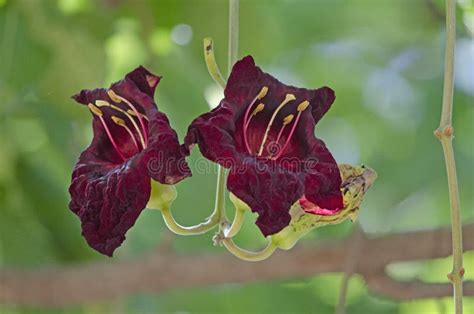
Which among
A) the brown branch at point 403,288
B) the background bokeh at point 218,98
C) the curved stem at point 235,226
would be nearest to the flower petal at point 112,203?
the curved stem at point 235,226

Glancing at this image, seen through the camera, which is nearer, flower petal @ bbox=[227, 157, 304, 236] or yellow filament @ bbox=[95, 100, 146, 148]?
flower petal @ bbox=[227, 157, 304, 236]

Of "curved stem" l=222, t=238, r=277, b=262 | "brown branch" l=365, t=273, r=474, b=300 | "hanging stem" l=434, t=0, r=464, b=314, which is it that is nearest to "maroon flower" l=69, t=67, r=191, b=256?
"curved stem" l=222, t=238, r=277, b=262

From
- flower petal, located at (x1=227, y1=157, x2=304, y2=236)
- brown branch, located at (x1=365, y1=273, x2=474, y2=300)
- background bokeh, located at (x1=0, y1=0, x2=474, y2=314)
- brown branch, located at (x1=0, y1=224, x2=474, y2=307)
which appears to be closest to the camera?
flower petal, located at (x1=227, y1=157, x2=304, y2=236)

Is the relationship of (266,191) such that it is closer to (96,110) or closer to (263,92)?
(263,92)

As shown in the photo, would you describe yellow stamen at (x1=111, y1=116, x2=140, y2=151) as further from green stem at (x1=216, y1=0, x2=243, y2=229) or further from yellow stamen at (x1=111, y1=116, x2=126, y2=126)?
green stem at (x1=216, y1=0, x2=243, y2=229)

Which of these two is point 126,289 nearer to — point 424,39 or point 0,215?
point 0,215

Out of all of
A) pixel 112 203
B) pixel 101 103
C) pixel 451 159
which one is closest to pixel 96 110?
pixel 101 103
